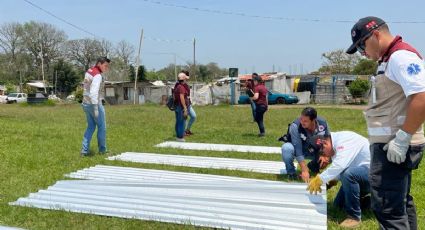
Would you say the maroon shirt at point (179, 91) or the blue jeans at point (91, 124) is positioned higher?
the maroon shirt at point (179, 91)

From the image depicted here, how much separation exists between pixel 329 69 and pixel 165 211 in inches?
2342

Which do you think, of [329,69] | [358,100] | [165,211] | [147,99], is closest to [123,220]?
[165,211]

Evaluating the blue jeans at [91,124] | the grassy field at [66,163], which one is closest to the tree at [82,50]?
the grassy field at [66,163]

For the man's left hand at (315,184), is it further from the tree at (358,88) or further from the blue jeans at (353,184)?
the tree at (358,88)

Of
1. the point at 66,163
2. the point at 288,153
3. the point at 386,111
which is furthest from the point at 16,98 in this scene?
the point at 386,111

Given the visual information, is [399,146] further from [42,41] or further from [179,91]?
[42,41]

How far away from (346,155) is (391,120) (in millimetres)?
1240

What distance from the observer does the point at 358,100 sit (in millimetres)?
33469

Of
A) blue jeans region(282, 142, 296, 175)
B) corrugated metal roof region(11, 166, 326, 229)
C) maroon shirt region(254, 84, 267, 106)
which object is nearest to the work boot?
blue jeans region(282, 142, 296, 175)

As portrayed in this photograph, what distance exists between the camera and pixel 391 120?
2.85 m

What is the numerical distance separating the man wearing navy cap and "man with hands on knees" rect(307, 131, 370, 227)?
1.07m

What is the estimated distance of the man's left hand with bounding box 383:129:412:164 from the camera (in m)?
2.69

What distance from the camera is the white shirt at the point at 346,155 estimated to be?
4.00 meters

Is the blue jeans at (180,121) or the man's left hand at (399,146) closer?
the man's left hand at (399,146)
